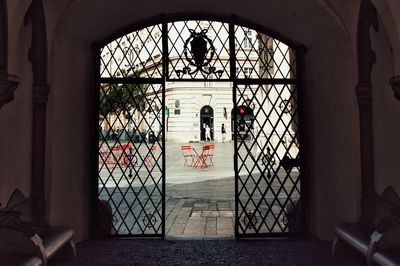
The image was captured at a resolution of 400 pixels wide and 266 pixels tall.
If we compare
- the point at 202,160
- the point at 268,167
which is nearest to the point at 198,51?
the point at 268,167

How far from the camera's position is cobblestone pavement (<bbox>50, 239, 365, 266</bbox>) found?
3.97 metres
